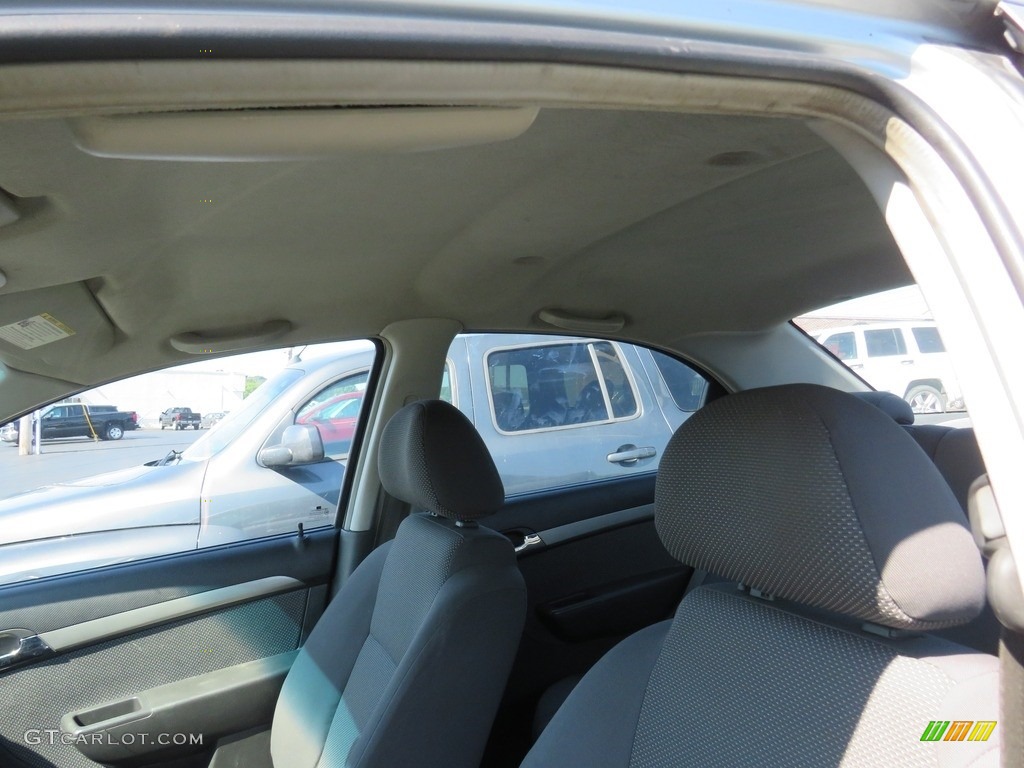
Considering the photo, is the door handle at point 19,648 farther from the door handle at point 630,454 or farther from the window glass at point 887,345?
the window glass at point 887,345

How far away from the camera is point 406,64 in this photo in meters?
0.67

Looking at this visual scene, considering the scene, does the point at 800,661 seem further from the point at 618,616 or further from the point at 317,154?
the point at 618,616

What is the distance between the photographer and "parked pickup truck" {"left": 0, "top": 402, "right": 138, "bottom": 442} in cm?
212

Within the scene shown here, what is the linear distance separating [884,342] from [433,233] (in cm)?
182

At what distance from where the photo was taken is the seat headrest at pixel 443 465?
7.00 feet

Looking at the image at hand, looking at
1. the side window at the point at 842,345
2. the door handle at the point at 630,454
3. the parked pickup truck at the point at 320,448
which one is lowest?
the door handle at the point at 630,454

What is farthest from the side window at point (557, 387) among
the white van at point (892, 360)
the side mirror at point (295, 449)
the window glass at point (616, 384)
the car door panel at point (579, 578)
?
the white van at point (892, 360)

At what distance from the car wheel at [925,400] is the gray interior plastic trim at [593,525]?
3.44 feet

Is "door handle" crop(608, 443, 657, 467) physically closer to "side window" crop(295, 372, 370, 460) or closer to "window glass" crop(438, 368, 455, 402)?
"window glass" crop(438, 368, 455, 402)

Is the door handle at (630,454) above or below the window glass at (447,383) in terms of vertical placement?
below

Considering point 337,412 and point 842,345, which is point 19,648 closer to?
point 337,412

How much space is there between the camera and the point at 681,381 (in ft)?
10.8

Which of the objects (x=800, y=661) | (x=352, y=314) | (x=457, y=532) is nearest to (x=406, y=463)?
(x=457, y=532)

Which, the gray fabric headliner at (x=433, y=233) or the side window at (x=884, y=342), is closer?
the gray fabric headliner at (x=433, y=233)
